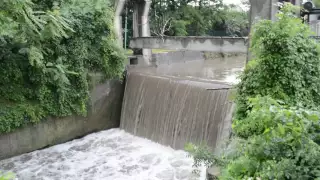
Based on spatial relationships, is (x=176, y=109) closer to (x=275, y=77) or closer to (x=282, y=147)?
(x=275, y=77)

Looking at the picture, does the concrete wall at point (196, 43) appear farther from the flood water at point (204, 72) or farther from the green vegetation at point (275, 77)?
the green vegetation at point (275, 77)

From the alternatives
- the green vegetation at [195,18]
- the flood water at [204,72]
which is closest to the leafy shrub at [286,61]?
the flood water at [204,72]

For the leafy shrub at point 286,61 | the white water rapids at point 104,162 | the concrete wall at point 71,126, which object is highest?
the leafy shrub at point 286,61

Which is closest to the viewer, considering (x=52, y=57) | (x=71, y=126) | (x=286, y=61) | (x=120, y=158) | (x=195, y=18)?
(x=286, y=61)

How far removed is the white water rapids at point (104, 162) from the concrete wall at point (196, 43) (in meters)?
3.13

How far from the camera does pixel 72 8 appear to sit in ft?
30.7

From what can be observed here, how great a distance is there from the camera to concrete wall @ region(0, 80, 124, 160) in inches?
335

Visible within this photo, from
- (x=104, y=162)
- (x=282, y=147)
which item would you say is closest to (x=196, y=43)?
(x=104, y=162)

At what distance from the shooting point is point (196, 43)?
→ 994cm

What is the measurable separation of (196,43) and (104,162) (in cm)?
441

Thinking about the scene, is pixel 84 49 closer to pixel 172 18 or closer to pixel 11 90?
pixel 11 90

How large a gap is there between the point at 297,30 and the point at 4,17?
214 inches

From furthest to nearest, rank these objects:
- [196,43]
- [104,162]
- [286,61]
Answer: [196,43] < [104,162] < [286,61]

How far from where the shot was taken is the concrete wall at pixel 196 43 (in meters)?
8.84
